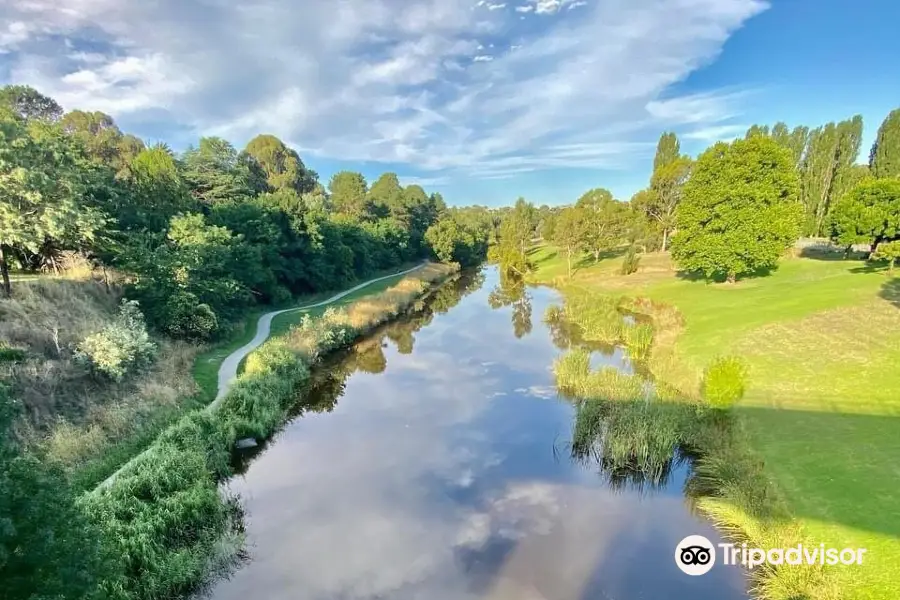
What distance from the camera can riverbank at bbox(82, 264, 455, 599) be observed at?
34.2ft

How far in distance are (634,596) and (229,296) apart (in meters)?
29.2

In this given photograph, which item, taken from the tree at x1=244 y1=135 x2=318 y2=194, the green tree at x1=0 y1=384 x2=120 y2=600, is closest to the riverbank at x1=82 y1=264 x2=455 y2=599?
the green tree at x1=0 y1=384 x2=120 y2=600

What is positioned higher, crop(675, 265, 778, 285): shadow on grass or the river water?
crop(675, 265, 778, 285): shadow on grass

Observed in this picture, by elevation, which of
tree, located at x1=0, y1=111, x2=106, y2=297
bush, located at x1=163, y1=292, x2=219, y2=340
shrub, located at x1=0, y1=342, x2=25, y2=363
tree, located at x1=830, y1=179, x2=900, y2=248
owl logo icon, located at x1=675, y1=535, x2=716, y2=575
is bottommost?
owl logo icon, located at x1=675, y1=535, x2=716, y2=575

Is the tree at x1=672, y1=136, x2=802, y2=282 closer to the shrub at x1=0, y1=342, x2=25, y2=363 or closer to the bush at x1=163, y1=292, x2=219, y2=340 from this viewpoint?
the bush at x1=163, y1=292, x2=219, y2=340

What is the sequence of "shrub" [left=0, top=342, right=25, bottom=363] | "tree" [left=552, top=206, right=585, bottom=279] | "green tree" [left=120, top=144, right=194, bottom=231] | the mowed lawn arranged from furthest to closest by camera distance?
"tree" [left=552, top=206, right=585, bottom=279] < "green tree" [left=120, top=144, right=194, bottom=231] < "shrub" [left=0, top=342, right=25, bottom=363] < the mowed lawn

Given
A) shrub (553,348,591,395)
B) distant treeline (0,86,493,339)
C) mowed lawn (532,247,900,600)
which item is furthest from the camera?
shrub (553,348,591,395)

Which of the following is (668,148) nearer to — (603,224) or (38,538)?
(603,224)

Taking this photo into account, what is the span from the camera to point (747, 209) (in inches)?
1341

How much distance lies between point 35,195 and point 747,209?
42.5 meters

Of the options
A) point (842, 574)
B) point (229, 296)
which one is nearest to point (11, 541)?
point (842, 574)

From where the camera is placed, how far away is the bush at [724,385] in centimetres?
1594

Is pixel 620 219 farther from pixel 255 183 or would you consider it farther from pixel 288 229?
pixel 255 183

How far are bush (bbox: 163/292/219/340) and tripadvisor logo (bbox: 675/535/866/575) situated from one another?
25.7m
